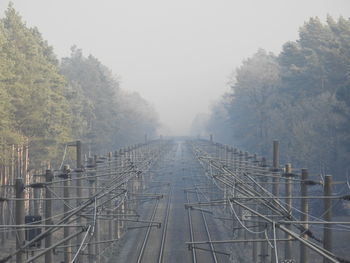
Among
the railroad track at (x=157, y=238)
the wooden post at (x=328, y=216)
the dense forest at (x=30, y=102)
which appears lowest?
the railroad track at (x=157, y=238)

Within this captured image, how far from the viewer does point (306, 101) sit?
47.9 m

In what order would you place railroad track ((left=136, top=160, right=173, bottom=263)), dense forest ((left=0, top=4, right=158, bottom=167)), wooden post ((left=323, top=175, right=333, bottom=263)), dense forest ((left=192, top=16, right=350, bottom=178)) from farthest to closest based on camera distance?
dense forest ((left=192, top=16, right=350, bottom=178)), dense forest ((left=0, top=4, right=158, bottom=167)), railroad track ((left=136, top=160, right=173, bottom=263)), wooden post ((left=323, top=175, right=333, bottom=263))

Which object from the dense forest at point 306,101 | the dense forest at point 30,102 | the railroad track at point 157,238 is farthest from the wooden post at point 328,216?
the dense forest at point 306,101

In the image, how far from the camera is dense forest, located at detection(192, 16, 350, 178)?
136 ft

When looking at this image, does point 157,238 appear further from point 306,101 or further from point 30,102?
point 306,101

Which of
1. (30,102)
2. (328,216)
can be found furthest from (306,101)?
Answer: (328,216)

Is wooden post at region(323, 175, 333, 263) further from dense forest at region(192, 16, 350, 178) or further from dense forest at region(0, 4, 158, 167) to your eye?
dense forest at region(192, 16, 350, 178)

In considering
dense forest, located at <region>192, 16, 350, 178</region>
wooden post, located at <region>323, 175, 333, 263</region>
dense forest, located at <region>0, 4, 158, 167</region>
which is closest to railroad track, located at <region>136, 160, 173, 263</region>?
wooden post, located at <region>323, 175, 333, 263</region>

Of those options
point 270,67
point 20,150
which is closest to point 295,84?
point 270,67

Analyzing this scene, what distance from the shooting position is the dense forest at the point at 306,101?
136 feet

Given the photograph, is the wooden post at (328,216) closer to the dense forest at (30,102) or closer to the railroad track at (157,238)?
the railroad track at (157,238)

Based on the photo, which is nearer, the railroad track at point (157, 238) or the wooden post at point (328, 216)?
the wooden post at point (328, 216)

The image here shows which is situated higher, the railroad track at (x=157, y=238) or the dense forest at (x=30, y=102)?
the dense forest at (x=30, y=102)

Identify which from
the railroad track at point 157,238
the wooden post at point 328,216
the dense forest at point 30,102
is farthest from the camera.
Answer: the dense forest at point 30,102
